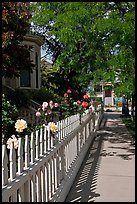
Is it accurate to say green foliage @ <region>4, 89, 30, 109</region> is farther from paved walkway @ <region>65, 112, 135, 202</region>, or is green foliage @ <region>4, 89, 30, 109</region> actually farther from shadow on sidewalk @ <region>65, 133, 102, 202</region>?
shadow on sidewalk @ <region>65, 133, 102, 202</region>

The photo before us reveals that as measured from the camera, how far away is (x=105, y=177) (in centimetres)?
613

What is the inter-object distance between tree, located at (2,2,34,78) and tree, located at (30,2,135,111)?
142 cm

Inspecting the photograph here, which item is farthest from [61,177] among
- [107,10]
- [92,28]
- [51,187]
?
[107,10]

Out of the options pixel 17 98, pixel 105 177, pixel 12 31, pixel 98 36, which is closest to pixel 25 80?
pixel 17 98

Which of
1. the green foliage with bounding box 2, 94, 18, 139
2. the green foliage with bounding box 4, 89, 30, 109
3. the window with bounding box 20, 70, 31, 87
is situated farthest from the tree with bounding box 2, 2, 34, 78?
the window with bounding box 20, 70, 31, 87

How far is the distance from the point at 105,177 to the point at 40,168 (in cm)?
271

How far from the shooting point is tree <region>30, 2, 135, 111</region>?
6586mm

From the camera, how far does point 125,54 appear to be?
6.55 metres

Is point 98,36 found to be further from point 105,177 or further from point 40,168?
point 40,168

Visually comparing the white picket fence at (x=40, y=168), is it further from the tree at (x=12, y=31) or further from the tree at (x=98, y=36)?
the tree at (x=12, y=31)

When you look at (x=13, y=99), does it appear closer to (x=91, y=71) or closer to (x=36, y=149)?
(x=91, y=71)

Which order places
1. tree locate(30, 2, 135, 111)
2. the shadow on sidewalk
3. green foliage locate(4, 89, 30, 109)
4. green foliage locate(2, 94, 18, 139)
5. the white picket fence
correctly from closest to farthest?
the white picket fence → the shadow on sidewalk → tree locate(30, 2, 135, 111) → green foliage locate(2, 94, 18, 139) → green foliage locate(4, 89, 30, 109)

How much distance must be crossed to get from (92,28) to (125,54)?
997 mm

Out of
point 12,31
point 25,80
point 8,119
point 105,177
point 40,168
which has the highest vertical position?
point 12,31
